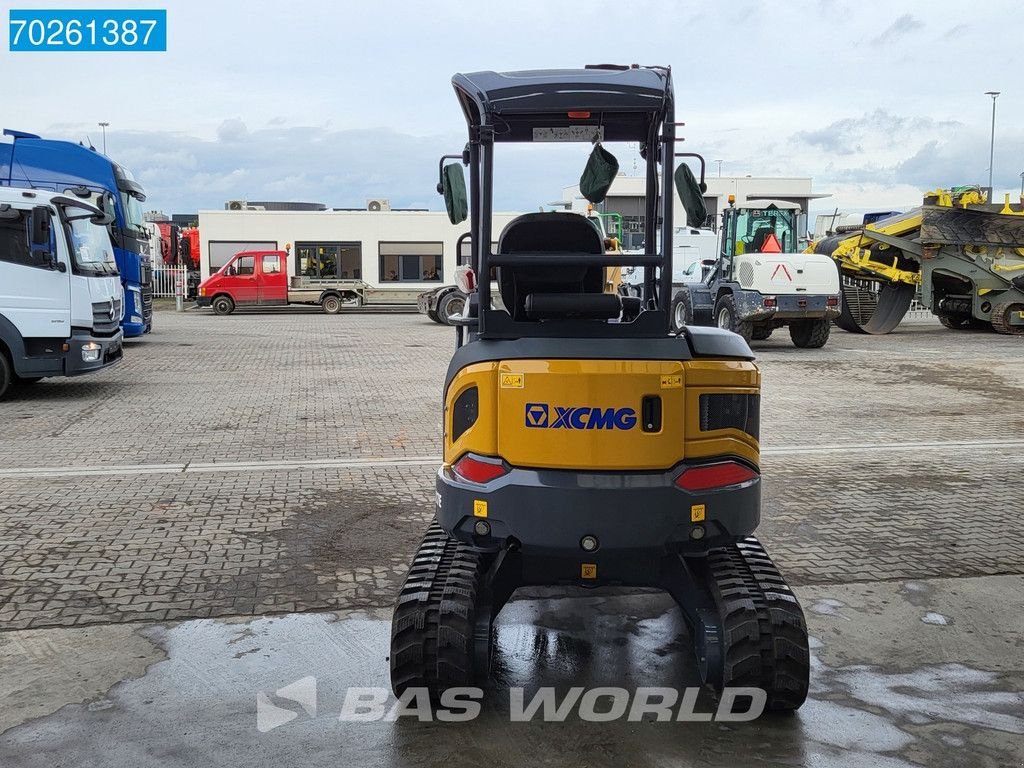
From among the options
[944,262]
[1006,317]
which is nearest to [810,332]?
[944,262]

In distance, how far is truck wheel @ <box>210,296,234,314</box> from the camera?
34.8 metres

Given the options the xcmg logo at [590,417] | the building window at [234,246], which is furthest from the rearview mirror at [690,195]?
the building window at [234,246]

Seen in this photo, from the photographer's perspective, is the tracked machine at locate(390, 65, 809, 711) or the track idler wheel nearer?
the tracked machine at locate(390, 65, 809, 711)

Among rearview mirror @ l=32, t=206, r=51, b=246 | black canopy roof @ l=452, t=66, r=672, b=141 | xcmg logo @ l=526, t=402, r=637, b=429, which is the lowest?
xcmg logo @ l=526, t=402, r=637, b=429

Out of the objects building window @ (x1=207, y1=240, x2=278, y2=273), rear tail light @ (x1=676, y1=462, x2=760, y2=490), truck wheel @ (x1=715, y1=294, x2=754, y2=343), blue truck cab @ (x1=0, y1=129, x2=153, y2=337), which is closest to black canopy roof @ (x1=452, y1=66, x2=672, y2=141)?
rear tail light @ (x1=676, y1=462, x2=760, y2=490)

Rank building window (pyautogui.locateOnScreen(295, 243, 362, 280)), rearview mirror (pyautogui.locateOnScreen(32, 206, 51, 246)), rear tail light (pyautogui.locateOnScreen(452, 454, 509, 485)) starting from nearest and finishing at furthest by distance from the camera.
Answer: rear tail light (pyautogui.locateOnScreen(452, 454, 509, 485)), rearview mirror (pyautogui.locateOnScreen(32, 206, 51, 246)), building window (pyautogui.locateOnScreen(295, 243, 362, 280))

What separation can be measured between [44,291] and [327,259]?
29687 mm

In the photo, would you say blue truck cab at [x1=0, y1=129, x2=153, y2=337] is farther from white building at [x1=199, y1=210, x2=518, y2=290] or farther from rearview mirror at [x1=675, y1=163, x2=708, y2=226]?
white building at [x1=199, y1=210, x2=518, y2=290]

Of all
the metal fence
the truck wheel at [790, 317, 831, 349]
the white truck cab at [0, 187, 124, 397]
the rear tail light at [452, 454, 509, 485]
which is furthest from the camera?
the metal fence

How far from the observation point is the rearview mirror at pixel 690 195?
4301 mm

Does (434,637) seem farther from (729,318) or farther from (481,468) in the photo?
(729,318)

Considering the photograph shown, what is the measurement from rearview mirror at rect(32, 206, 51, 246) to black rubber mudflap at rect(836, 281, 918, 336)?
18975mm

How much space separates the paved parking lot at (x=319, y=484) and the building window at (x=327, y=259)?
1012 inches

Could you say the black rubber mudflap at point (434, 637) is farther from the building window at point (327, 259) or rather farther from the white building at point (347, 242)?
the building window at point (327, 259)
